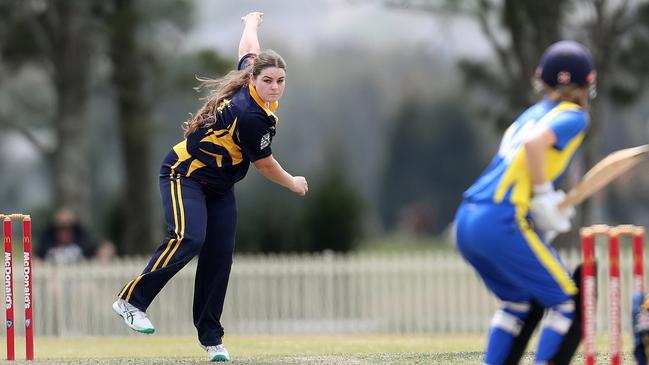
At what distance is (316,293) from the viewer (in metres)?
19.1

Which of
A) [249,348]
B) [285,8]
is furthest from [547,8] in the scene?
[285,8]

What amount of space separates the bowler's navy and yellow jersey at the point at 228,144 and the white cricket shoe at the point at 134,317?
913mm

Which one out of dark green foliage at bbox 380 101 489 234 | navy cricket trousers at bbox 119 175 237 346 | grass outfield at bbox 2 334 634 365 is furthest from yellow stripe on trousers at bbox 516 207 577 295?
dark green foliage at bbox 380 101 489 234

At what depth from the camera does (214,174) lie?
8.09 meters

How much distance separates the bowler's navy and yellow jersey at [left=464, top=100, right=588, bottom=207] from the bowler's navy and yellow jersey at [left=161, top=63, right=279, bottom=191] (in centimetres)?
196

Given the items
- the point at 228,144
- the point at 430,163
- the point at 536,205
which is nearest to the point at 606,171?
the point at 536,205

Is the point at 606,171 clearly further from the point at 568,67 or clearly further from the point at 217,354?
the point at 217,354

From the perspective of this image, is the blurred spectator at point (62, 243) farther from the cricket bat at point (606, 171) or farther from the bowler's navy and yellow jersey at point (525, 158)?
the cricket bat at point (606, 171)

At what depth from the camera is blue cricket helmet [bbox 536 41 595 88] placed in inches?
245

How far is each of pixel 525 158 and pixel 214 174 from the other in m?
2.62

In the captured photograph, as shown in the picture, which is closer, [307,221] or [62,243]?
[62,243]

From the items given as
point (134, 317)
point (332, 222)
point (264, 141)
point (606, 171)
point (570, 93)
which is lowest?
point (332, 222)

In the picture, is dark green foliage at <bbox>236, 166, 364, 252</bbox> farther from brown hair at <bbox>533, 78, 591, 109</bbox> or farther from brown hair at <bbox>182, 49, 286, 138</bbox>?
brown hair at <bbox>533, 78, 591, 109</bbox>

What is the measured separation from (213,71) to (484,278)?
52.0 feet
